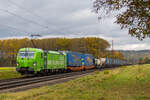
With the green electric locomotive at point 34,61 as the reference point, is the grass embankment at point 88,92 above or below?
below

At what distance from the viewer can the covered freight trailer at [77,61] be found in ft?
130

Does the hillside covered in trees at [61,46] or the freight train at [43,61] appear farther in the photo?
the hillside covered in trees at [61,46]

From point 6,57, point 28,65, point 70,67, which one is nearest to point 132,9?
point 28,65

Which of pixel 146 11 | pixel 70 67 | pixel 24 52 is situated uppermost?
pixel 146 11

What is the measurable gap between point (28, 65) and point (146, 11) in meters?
17.6

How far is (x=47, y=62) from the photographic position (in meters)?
29.1

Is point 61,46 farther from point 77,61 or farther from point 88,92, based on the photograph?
point 88,92

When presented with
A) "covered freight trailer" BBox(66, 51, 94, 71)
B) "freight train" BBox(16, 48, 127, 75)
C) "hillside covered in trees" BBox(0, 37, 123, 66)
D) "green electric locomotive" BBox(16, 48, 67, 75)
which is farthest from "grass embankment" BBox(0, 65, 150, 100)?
"hillside covered in trees" BBox(0, 37, 123, 66)

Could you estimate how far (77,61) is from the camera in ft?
144

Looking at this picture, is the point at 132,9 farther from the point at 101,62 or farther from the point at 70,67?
the point at 101,62

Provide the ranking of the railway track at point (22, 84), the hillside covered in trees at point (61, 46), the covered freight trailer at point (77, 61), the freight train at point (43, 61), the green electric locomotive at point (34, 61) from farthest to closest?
the hillside covered in trees at point (61, 46) < the covered freight trailer at point (77, 61) < the freight train at point (43, 61) < the green electric locomotive at point (34, 61) < the railway track at point (22, 84)

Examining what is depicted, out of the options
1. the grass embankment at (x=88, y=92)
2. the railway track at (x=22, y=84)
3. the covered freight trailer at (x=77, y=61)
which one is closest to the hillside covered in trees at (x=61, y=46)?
the covered freight trailer at (x=77, y=61)

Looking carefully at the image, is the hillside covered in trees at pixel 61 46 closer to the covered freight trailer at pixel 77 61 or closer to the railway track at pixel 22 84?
the covered freight trailer at pixel 77 61

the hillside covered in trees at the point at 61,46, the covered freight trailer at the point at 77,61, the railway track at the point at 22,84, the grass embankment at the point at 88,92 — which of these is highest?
the hillside covered in trees at the point at 61,46
